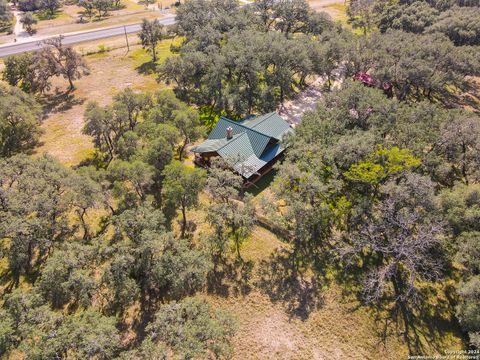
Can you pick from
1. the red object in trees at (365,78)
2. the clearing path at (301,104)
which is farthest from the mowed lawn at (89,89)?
the red object in trees at (365,78)

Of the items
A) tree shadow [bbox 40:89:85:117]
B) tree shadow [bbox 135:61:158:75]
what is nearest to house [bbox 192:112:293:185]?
tree shadow [bbox 40:89:85:117]

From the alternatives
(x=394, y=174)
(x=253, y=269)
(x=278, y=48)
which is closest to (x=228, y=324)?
(x=253, y=269)

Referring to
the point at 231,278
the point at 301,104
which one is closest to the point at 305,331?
the point at 231,278

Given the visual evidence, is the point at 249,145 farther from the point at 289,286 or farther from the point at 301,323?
the point at 301,323

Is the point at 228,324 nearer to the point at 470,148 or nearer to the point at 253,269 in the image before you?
the point at 253,269

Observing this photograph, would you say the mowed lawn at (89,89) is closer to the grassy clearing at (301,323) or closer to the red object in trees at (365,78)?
the grassy clearing at (301,323)
